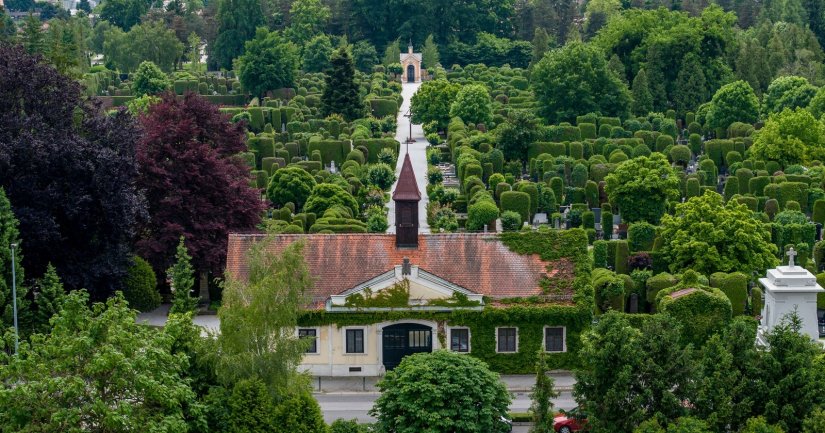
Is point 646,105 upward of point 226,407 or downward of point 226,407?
upward

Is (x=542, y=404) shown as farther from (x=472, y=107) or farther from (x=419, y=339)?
(x=472, y=107)

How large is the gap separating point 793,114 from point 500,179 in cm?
2153

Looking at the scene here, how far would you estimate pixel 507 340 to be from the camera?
6325 centimetres

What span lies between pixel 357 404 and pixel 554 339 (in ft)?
26.8

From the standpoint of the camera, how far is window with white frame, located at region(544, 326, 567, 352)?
207ft

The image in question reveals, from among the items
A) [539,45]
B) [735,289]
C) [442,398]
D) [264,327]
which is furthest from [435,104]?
[442,398]

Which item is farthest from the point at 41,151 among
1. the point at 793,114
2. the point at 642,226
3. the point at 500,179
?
the point at 793,114

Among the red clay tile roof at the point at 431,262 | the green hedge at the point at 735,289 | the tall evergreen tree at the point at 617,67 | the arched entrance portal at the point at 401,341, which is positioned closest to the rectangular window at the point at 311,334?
the red clay tile roof at the point at 431,262

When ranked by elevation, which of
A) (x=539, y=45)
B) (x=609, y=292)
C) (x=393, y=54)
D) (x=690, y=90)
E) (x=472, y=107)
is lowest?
(x=609, y=292)

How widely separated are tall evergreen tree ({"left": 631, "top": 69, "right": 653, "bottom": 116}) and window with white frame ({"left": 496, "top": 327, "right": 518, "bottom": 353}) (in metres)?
70.3

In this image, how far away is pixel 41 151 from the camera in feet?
222

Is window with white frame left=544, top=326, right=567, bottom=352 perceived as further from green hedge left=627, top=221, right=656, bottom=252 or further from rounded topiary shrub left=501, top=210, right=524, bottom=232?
rounded topiary shrub left=501, top=210, right=524, bottom=232

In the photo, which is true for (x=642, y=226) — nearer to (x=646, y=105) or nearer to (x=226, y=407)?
(x=226, y=407)

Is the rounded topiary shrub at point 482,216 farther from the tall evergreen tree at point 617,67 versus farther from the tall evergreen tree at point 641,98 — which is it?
the tall evergreen tree at point 617,67
